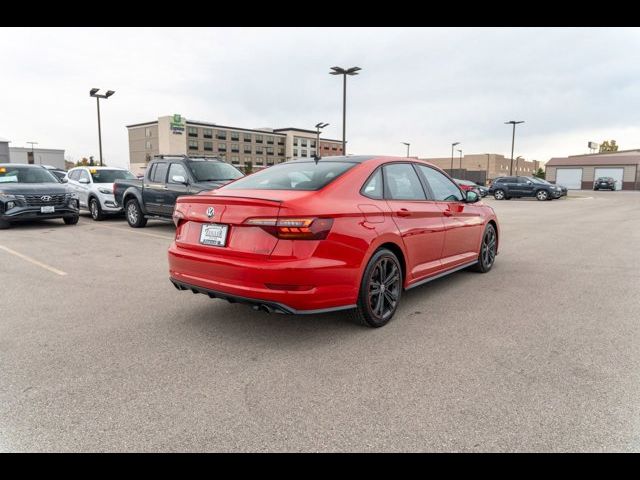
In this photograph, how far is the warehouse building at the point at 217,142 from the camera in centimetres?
10162

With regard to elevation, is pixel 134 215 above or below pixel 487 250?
above

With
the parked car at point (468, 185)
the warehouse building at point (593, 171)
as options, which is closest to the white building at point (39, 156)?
the parked car at point (468, 185)

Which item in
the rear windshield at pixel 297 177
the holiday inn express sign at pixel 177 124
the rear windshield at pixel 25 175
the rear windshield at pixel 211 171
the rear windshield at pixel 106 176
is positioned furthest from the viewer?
the holiday inn express sign at pixel 177 124

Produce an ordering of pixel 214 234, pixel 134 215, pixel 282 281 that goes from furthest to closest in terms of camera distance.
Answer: pixel 134 215 < pixel 214 234 < pixel 282 281

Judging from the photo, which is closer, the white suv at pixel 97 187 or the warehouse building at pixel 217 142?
the white suv at pixel 97 187

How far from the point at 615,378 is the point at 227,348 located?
2899mm

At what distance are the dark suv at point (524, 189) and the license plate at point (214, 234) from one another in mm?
29915

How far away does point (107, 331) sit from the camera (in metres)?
4.28

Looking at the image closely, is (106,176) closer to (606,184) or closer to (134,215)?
(134,215)

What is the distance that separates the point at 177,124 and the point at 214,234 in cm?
10263

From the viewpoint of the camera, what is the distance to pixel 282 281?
144 inches

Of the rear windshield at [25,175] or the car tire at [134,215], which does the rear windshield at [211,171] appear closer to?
the car tire at [134,215]

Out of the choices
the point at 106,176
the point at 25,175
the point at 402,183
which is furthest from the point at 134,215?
the point at 402,183

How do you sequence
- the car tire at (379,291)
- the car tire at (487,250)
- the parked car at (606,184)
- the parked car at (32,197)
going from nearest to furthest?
the car tire at (379,291)
the car tire at (487,250)
the parked car at (32,197)
the parked car at (606,184)
